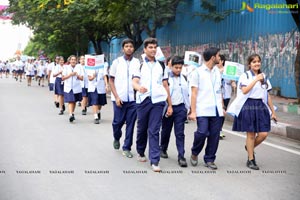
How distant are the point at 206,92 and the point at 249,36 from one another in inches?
451

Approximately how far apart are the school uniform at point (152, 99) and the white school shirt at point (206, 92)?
0.44 m

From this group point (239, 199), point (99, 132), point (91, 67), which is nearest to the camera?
point (239, 199)

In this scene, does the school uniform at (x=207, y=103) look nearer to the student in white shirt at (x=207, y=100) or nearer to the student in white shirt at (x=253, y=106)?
the student in white shirt at (x=207, y=100)

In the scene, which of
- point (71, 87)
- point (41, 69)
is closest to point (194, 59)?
point (71, 87)

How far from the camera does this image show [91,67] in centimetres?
1121

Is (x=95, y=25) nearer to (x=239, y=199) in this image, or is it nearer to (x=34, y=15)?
(x=34, y=15)

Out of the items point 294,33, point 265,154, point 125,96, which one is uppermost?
point 294,33

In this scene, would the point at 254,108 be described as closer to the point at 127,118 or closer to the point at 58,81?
the point at 127,118

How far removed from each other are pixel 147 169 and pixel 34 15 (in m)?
20.8

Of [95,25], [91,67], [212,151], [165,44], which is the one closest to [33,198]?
[212,151]

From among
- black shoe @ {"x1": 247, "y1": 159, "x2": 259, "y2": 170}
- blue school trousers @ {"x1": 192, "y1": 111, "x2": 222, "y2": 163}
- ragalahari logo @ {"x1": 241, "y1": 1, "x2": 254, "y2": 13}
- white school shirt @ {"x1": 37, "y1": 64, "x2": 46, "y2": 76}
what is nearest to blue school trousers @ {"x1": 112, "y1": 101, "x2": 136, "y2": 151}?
blue school trousers @ {"x1": 192, "y1": 111, "x2": 222, "y2": 163}

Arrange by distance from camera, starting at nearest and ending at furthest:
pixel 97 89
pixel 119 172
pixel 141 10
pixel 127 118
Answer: pixel 119 172
pixel 127 118
pixel 97 89
pixel 141 10

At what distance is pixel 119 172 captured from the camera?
6289mm

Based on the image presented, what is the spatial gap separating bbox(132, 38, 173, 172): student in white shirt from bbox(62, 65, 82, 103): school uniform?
5.30 m
